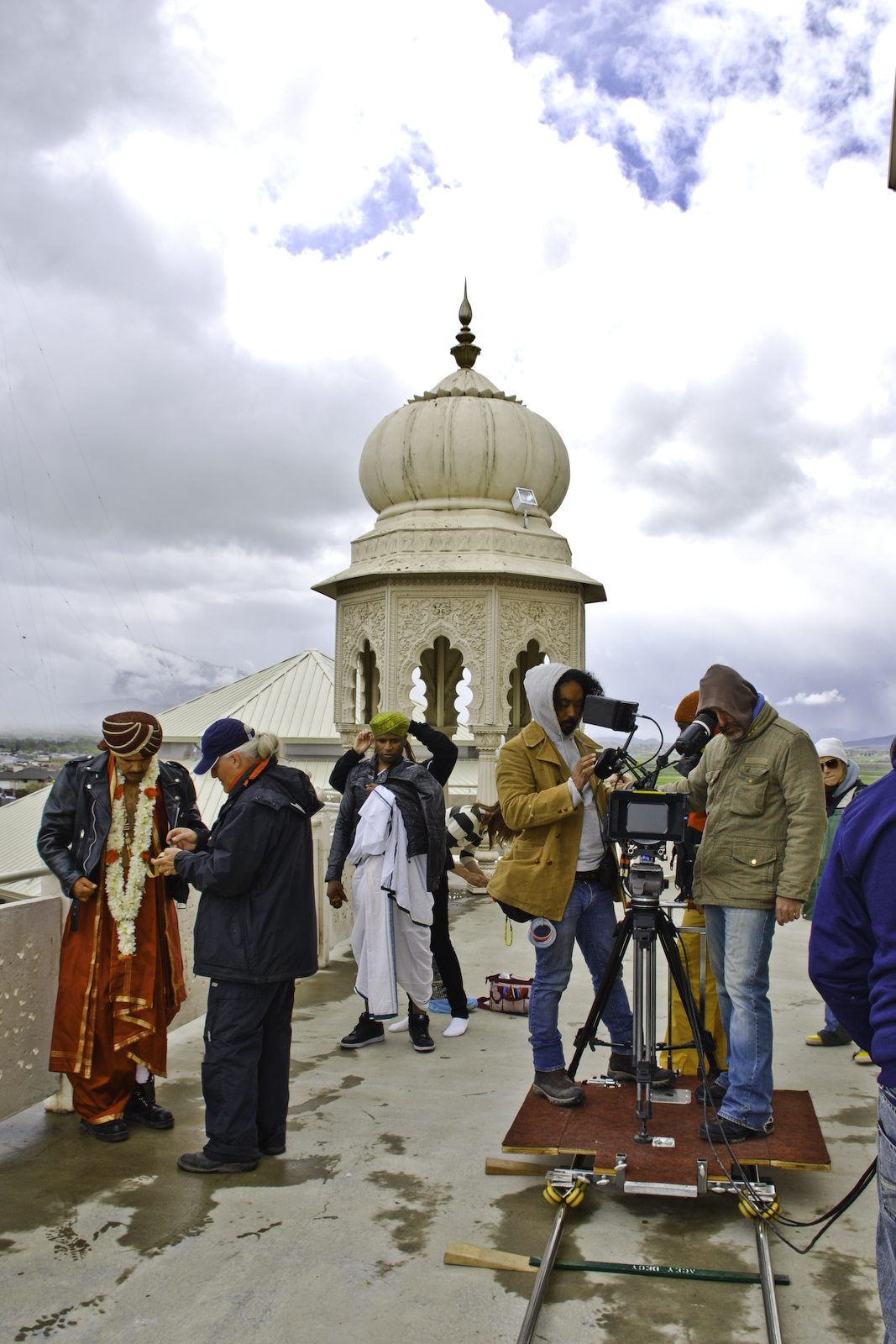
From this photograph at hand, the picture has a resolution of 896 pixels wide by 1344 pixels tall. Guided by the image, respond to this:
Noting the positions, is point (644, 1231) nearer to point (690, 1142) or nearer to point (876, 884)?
point (690, 1142)

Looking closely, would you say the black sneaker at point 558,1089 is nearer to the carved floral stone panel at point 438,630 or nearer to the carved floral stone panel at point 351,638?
the carved floral stone panel at point 438,630

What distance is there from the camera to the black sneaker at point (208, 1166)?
325 centimetres

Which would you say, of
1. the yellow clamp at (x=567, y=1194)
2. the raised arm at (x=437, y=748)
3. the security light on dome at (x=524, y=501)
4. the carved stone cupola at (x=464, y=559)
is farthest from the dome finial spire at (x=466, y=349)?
the yellow clamp at (x=567, y=1194)

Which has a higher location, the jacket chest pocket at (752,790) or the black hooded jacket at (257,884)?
the jacket chest pocket at (752,790)

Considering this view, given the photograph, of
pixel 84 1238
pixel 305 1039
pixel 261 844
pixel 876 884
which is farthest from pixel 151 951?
pixel 876 884

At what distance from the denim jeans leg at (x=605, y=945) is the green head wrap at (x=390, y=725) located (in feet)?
4.67

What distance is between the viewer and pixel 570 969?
140 inches

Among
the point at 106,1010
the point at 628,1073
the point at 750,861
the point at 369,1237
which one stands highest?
the point at 750,861

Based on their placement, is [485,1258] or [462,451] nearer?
[485,1258]

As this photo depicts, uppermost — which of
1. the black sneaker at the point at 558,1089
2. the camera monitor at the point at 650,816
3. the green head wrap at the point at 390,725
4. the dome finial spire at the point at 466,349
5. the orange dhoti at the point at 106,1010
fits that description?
the dome finial spire at the point at 466,349

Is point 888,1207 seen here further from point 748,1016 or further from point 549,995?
point 549,995

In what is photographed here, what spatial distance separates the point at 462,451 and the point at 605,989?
7.29 metres

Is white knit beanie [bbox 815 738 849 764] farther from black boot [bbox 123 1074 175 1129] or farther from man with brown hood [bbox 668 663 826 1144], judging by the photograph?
black boot [bbox 123 1074 175 1129]

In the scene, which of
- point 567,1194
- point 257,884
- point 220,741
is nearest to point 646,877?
point 567,1194
